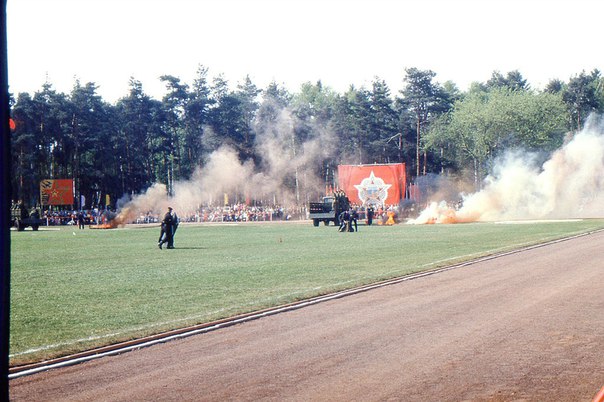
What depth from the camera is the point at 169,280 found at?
21438 mm

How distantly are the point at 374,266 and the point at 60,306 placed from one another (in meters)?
11.5

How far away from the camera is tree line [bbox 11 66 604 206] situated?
97562mm

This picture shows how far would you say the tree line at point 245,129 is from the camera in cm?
9756

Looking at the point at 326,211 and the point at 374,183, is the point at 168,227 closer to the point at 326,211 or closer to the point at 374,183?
the point at 326,211

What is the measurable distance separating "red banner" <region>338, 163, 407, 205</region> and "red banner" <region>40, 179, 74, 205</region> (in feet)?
108

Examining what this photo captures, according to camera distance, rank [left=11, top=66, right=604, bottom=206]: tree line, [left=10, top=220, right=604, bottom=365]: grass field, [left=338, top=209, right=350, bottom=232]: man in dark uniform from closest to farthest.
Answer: [left=10, top=220, right=604, bottom=365]: grass field → [left=338, top=209, right=350, bottom=232]: man in dark uniform → [left=11, top=66, right=604, bottom=206]: tree line

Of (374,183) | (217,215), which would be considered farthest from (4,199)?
(217,215)

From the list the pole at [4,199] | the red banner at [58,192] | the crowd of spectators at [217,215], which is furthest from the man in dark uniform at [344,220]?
the pole at [4,199]

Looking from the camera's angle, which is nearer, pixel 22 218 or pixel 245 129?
pixel 22 218

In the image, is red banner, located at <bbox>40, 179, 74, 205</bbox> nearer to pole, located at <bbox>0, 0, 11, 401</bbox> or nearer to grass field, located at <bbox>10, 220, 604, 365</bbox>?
grass field, located at <bbox>10, 220, 604, 365</bbox>

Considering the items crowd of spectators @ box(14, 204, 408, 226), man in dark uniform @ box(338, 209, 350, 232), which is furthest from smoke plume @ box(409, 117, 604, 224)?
crowd of spectators @ box(14, 204, 408, 226)

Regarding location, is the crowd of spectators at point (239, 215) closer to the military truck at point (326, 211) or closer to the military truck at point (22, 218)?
the military truck at point (22, 218)

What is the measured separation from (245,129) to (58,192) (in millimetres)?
31988

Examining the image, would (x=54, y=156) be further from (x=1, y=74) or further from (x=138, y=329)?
(x=1, y=74)
